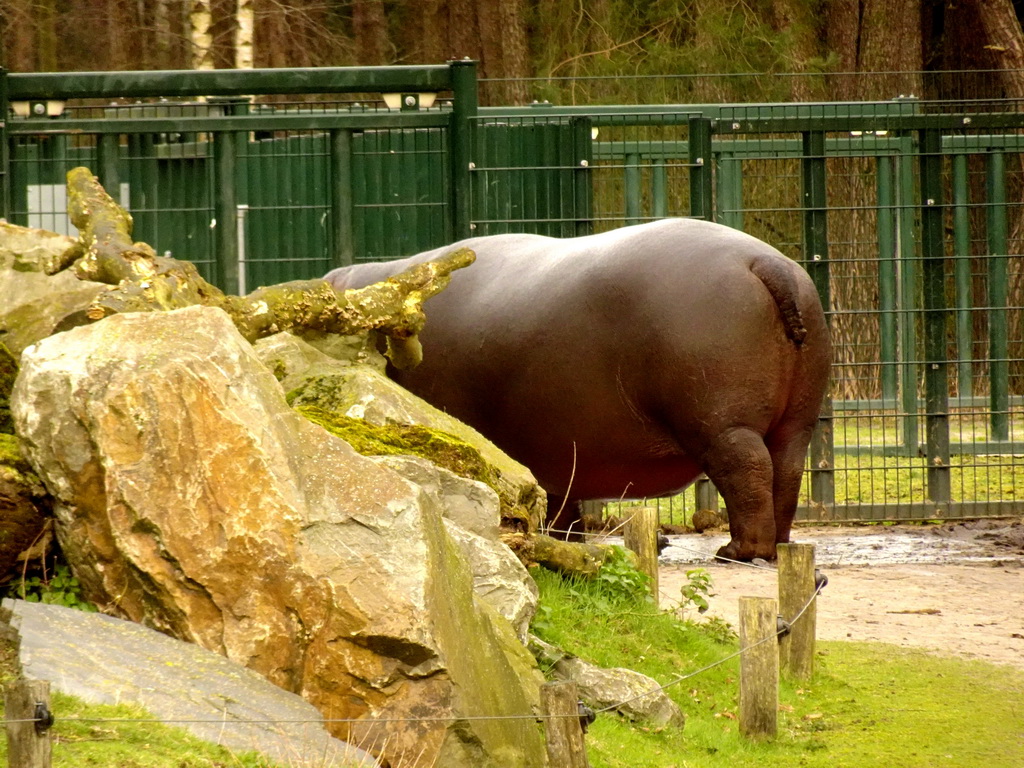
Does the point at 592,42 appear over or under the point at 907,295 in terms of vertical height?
over

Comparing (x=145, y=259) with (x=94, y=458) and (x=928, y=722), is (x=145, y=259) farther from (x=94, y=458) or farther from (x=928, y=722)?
(x=928, y=722)

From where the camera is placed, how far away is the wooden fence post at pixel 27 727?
345 centimetres

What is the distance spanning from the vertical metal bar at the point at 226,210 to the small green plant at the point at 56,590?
582 cm

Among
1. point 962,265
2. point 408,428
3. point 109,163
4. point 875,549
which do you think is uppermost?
point 109,163

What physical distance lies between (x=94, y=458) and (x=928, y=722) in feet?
11.2

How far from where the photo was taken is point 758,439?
309 inches

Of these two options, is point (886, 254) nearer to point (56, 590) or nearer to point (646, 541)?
point (646, 541)

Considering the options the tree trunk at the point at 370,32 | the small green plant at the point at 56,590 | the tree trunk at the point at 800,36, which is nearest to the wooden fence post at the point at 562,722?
the small green plant at the point at 56,590

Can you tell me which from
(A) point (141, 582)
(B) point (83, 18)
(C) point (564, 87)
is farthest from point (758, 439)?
(B) point (83, 18)

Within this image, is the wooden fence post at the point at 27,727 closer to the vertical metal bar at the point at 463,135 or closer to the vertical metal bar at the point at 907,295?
the vertical metal bar at the point at 463,135

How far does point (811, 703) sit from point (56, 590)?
3.12 meters

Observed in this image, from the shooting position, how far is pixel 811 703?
6.37 meters

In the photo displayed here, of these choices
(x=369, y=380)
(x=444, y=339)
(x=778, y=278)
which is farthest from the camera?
(x=444, y=339)

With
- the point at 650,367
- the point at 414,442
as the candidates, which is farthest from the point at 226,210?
the point at 414,442
